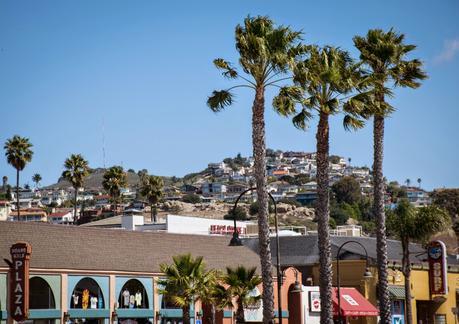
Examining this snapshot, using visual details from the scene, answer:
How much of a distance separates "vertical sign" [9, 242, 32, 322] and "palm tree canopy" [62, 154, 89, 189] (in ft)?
244

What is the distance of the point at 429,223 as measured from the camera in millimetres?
61969

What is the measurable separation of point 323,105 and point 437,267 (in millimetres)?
34488

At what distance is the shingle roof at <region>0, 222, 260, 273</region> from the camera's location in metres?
48.7

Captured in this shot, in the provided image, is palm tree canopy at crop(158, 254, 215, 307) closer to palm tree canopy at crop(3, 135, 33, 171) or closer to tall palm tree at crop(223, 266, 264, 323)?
tall palm tree at crop(223, 266, 264, 323)

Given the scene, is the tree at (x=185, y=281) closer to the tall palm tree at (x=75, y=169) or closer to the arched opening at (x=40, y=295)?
the arched opening at (x=40, y=295)

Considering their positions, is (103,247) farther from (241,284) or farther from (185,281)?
(241,284)

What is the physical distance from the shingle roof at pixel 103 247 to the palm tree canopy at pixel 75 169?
56835 mm

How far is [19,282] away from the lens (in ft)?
144

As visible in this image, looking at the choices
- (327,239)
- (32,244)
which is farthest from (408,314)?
(32,244)

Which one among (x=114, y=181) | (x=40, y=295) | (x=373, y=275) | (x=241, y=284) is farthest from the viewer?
(x=114, y=181)

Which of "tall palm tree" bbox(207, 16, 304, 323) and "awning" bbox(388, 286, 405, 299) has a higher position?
"tall palm tree" bbox(207, 16, 304, 323)

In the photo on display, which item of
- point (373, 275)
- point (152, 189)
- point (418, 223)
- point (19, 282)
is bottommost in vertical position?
point (373, 275)

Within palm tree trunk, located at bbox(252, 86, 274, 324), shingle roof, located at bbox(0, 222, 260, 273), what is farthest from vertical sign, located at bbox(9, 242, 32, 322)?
palm tree trunk, located at bbox(252, 86, 274, 324)

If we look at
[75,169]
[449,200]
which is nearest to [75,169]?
[75,169]
